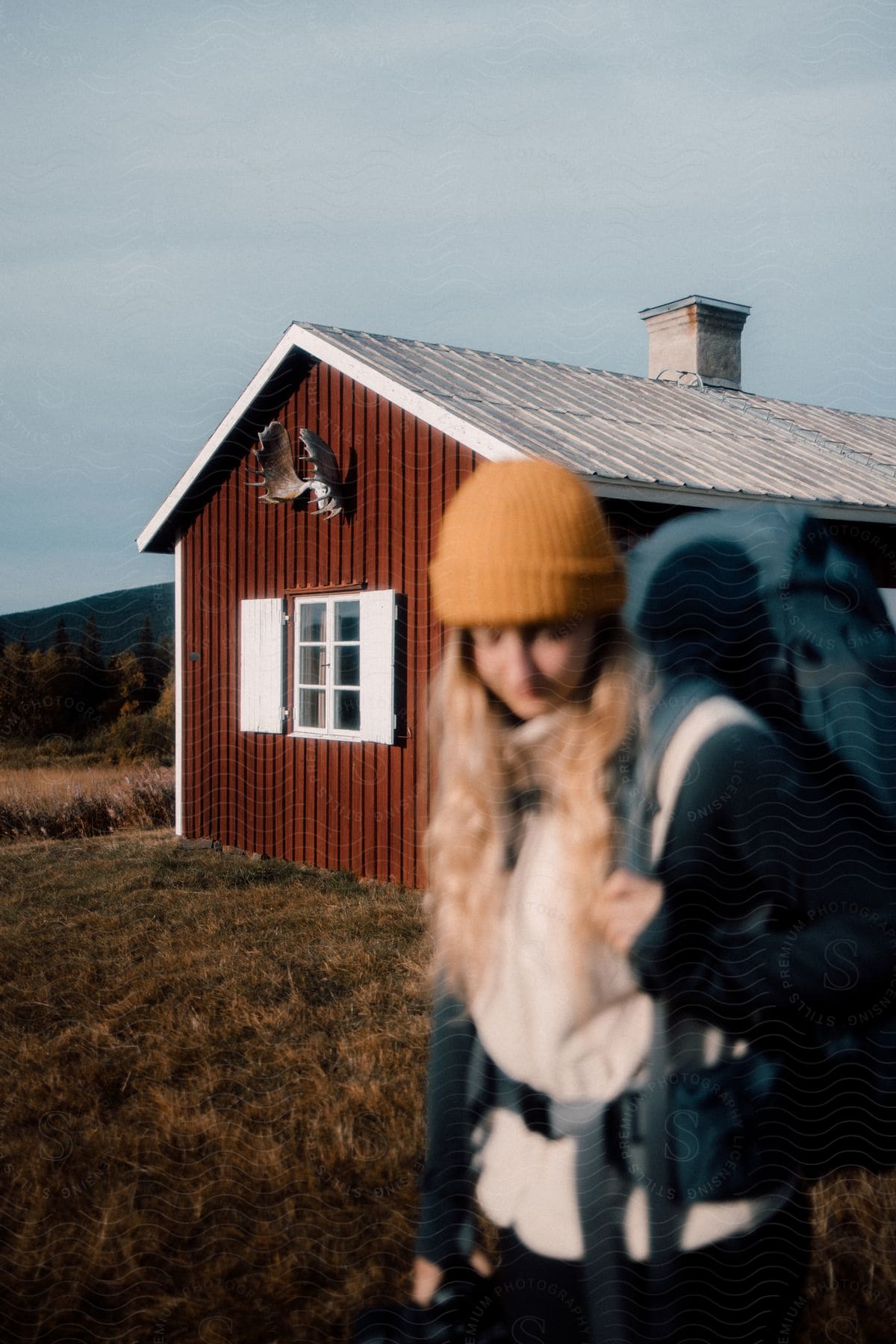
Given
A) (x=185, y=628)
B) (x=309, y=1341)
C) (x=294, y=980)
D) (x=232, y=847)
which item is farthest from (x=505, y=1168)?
(x=185, y=628)

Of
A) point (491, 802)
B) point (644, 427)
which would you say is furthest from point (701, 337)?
point (491, 802)

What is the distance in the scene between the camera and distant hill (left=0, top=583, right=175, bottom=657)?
5.02 metres

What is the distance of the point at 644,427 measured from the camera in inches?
278

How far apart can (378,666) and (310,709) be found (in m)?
1.12

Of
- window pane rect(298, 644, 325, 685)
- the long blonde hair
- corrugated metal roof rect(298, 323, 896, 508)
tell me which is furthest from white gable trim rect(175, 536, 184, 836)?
the long blonde hair

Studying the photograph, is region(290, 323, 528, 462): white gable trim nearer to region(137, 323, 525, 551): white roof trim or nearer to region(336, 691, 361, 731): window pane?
region(137, 323, 525, 551): white roof trim

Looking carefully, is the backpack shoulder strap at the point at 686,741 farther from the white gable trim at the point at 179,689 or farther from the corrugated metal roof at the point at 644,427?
the white gable trim at the point at 179,689

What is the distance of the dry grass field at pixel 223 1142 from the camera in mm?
2299

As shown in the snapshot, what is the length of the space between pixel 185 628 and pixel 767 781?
8588 millimetres

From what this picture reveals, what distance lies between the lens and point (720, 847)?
1.03m

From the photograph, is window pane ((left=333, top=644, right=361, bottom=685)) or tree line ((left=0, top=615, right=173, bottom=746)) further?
tree line ((left=0, top=615, right=173, bottom=746))

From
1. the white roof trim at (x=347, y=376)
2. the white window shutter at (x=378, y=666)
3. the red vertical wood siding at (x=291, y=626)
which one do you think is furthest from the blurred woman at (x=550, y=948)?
the white window shutter at (x=378, y=666)

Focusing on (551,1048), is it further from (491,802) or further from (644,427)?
(644,427)

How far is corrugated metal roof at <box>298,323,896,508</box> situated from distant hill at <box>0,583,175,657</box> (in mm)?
2097
